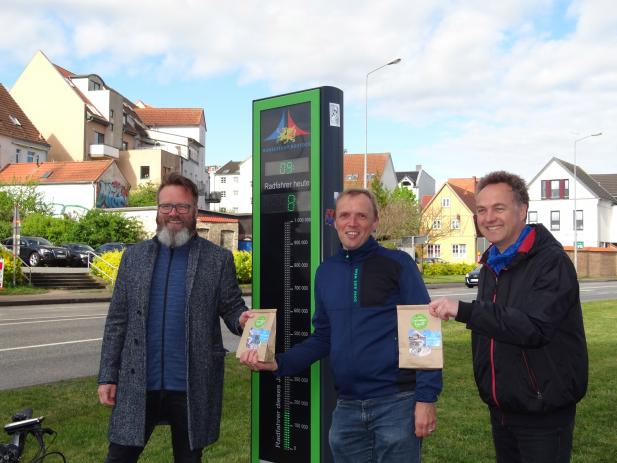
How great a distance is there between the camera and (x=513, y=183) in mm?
3301

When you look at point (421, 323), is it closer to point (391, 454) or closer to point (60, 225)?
point (391, 454)

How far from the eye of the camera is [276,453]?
194 inches

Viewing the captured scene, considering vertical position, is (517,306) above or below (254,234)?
below

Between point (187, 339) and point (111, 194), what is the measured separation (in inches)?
2084

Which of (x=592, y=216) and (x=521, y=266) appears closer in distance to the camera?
(x=521, y=266)

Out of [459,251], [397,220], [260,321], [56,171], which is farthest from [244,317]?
[459,251]

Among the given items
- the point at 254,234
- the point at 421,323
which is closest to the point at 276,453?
the point at 254,234

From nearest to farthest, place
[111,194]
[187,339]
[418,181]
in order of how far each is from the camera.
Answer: [187,339]
[111,194]
[418,181]

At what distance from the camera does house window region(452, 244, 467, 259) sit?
72.1 meters

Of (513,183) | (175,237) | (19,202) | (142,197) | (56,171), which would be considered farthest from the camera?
(142,197)

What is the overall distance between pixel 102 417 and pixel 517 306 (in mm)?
5710

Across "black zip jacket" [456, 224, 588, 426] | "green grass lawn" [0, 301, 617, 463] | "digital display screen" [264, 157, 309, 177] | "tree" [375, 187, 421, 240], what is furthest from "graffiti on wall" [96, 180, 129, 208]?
"black zip jacket" [456, 224, 588, 426]

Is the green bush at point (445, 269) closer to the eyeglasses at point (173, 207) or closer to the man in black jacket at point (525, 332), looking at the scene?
the eyeglasses at point (173, 207)

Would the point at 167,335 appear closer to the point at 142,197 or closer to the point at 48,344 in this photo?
the point at 48,344
